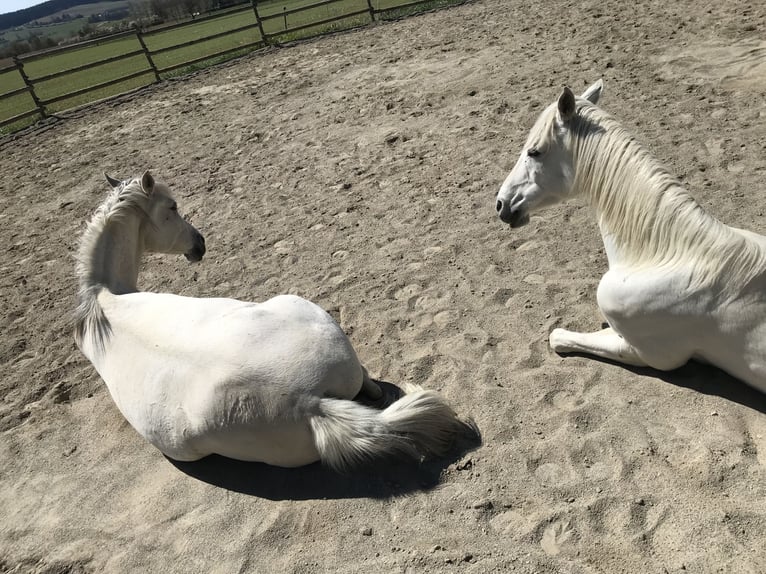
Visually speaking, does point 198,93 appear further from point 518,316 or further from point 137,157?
point 518,316

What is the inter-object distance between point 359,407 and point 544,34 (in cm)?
887

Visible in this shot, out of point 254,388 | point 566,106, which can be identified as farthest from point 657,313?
point 254,388

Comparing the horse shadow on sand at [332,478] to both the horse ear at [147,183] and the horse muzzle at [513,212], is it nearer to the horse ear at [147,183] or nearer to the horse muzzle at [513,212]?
the horse muzzle at [513,212]

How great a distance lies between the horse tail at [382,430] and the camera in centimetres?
239

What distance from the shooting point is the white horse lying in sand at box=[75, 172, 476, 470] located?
96.3 inches

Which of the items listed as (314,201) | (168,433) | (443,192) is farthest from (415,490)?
(314,201)

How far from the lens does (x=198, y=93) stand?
11227 millimetres

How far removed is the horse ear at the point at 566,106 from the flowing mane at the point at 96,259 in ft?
9.40

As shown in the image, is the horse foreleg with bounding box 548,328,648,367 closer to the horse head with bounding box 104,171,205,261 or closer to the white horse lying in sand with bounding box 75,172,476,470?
the white horse lying in sand with bounding box 75,172,476,470

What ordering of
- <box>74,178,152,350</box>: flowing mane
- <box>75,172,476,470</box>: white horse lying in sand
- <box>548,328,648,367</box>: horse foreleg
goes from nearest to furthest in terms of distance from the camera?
<box>75,172,476,470</box>: white horse lying in sand → <box>548,328,648,367</box>: horse foreleg → <box>74,178,152,350</box>: flowing mane

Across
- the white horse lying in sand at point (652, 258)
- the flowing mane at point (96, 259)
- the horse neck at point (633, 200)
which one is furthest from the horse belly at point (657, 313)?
the flowing mane at point (96, 259)

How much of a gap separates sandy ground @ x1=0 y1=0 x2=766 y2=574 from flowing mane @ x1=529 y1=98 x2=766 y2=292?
69 centimetres

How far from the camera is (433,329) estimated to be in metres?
3.63

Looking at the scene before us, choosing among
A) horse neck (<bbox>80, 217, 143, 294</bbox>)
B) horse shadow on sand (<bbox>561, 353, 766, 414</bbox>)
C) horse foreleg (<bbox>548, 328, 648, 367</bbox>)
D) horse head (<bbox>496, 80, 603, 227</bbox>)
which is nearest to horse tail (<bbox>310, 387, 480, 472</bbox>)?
horse foreleg (<bbox>548, 328, 648, 367</bbox>)
